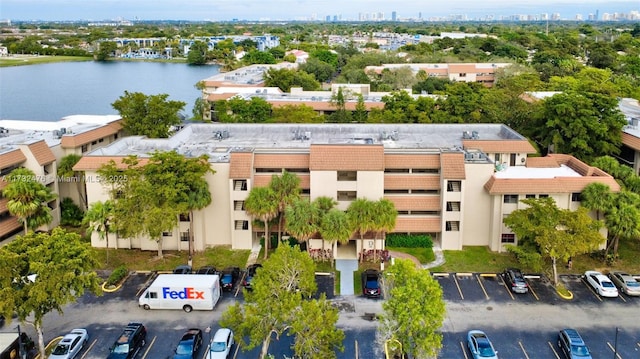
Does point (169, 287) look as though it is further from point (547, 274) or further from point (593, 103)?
point (593, 103)

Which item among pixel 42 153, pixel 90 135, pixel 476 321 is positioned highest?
pixel 90 135

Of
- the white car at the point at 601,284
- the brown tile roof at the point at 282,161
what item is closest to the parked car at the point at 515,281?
the white car at the point at 601,284

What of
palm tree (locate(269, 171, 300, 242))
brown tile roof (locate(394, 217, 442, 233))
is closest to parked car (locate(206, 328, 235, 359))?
palm tree (locate(269, 171, 300, 242))

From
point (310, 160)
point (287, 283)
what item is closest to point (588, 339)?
point (287, 283)

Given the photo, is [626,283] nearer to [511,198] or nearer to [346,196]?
[511,198]

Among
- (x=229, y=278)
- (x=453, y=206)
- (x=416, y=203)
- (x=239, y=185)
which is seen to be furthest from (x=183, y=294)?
(x=453, y=206)

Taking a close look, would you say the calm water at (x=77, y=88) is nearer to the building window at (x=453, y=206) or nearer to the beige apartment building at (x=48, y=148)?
the beige apartment building at (x=48, y=148)

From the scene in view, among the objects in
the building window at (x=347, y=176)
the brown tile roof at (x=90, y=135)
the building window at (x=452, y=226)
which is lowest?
the building window at (x=452, y=226)

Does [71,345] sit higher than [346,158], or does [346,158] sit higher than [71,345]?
[346,158]
